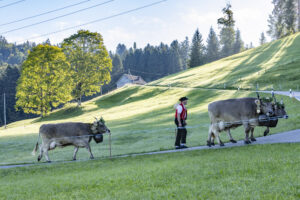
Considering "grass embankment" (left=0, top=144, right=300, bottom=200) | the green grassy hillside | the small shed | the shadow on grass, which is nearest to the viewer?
"grass embankment" (left=0, top=144, right=300, bottom=200)

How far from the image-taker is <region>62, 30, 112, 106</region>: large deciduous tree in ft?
199

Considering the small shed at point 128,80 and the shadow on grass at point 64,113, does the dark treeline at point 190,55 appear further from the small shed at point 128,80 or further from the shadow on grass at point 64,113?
the shadow on grass at point 64,113

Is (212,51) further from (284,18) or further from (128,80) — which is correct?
(128,80)

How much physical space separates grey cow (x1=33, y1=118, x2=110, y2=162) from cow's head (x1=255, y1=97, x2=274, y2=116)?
8.54 metres

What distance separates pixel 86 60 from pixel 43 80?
33.6 ft

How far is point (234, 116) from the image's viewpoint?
546 inches

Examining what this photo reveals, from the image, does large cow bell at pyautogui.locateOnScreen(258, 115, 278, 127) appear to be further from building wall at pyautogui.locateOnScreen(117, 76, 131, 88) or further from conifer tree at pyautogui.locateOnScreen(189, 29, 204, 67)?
building wall at pyautogui.locateOnScreen(117, 76, 131, 88)

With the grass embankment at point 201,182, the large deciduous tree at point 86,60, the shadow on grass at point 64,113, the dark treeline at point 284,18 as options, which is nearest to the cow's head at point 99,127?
the grass embankment at point 201,182

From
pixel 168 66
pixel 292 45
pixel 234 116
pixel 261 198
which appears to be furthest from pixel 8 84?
pixel 261 198

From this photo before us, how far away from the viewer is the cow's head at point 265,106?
13491 mm

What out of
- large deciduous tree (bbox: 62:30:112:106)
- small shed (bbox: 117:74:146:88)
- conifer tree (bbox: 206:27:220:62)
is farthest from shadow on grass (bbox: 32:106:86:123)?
conifer tree (bbox: 206:27:220:62)

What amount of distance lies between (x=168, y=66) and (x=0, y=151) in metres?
125

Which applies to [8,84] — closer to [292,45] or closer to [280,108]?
[292,45]

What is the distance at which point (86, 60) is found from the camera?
200 feet
